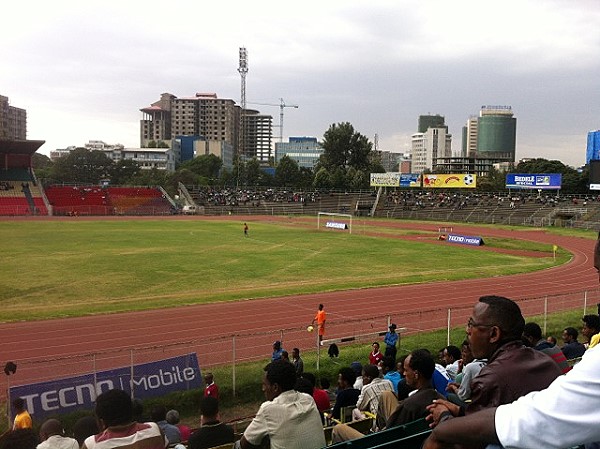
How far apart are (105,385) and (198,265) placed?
981 inches

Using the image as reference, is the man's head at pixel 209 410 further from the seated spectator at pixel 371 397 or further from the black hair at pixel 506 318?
the black hair at pixel 506 318

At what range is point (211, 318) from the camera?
21719mm

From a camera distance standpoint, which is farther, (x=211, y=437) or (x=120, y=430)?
(x=211, y=437)

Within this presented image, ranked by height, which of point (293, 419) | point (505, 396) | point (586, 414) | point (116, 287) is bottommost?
point (116, 287)

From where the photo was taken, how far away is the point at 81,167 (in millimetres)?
126750

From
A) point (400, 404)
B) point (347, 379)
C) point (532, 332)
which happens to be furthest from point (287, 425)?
point (532, 332)

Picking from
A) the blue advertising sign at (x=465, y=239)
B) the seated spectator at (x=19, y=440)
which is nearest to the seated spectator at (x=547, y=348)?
the seated spectator at (x=19, y=440)

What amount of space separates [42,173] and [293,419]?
5444 inches

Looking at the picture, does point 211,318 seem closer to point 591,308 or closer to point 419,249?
point 591,308

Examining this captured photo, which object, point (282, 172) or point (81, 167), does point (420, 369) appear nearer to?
point (282, 172)

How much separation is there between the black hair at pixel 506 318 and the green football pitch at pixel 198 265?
71.2 feet

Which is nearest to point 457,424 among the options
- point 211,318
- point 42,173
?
point 211,318

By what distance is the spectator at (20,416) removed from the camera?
373 inches

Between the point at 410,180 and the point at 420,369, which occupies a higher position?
the point at 410,180
